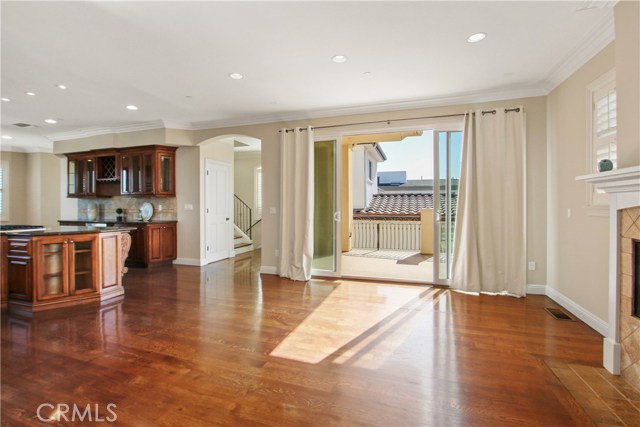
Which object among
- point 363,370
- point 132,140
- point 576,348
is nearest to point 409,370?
point 363,370

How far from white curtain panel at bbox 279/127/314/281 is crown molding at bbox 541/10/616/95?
3339 mm

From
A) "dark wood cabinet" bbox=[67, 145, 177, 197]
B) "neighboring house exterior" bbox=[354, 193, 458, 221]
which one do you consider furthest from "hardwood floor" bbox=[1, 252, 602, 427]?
"neighboring house exterior" bbox=[354, 193, 458, 221]

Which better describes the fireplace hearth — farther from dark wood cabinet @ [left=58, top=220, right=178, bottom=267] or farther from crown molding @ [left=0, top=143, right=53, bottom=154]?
crown molding @ [left=0, top=143, right=53, bottom=154]

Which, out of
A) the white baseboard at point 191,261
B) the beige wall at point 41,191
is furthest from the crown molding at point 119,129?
the white baseboard at point 191,261

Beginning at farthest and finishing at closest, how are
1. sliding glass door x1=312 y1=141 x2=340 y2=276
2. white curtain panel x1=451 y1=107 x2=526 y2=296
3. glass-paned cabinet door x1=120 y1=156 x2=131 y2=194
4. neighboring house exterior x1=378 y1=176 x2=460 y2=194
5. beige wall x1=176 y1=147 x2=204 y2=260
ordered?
neighboring house exterior x1=378 y1=176 x2=460 y2=194
glass-paned cabinet door x1=120 y1=156 x2=131 y2=194
beige wall x1=176 y1=147 x2=204 y2=260
sliding glass door x1=312 y1=141 x2=340 y2=276
white curtain panel x1=451 y1=107 x2=526 y2=296

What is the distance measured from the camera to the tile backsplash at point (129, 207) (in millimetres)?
6582

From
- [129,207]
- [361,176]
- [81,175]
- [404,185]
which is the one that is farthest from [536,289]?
[404,185]

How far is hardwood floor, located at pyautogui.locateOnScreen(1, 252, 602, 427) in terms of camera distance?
184cm

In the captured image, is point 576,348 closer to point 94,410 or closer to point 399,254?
point 94,410

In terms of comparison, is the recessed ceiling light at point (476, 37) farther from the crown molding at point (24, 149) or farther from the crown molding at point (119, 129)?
the crown molding at point (24, 149)

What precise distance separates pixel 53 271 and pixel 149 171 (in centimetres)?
308

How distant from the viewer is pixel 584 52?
3.18m

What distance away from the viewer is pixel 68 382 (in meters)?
2.16

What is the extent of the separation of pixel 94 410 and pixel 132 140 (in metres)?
5.81
